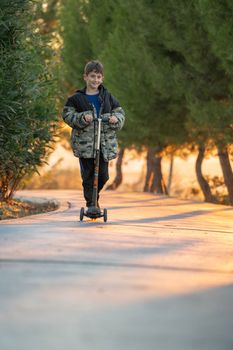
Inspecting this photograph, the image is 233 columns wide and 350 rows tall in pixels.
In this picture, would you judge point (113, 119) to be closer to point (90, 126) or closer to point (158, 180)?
point (90, 126)

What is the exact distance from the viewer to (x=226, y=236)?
10.6m

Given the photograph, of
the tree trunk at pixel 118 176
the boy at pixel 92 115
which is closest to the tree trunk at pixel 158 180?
the tree trunk at pixel 118 176

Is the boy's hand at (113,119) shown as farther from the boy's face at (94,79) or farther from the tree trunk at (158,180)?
the tree trunk at (158,180)

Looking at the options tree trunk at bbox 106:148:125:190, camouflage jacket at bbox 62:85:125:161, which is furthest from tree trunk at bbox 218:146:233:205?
camouflage jacket at bbox 62:85:125:161

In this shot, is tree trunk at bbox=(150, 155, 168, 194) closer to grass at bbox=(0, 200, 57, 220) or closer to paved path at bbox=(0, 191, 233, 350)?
grass at bbox=(0, 200, 57, 220)

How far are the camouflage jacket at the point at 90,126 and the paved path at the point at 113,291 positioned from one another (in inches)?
66.3

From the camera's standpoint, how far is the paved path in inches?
201

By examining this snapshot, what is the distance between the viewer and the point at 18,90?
14633 mm

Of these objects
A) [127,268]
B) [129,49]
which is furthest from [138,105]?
[127,268]

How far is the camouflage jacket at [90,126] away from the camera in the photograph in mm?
11094

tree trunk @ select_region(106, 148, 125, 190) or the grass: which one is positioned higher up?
tree trunk @ select_region(106, 148, 125, 190)

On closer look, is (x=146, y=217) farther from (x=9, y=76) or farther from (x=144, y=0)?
(x=144, y=0)

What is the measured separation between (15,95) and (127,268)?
25.4 feet

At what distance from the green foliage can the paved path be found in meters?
5.09
